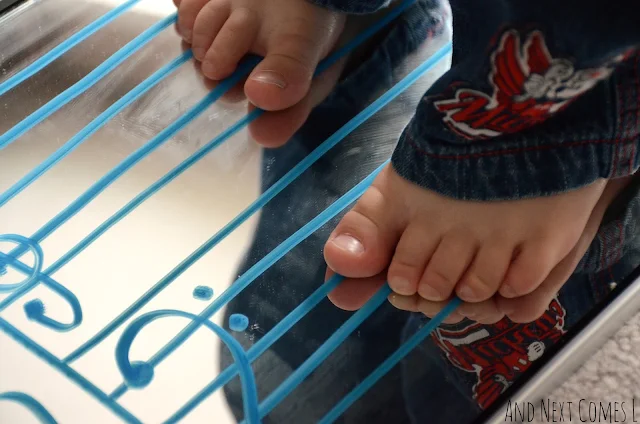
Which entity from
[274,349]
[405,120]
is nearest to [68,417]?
[274,349]

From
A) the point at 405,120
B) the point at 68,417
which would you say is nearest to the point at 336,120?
the point at 405,120

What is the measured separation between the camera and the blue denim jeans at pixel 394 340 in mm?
545

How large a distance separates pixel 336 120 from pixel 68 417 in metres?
0.33

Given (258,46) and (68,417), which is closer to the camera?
(68,417)

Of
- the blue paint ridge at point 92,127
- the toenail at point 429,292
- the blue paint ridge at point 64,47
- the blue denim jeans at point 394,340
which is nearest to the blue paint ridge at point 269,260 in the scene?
the blue denim jeans at point 394,340

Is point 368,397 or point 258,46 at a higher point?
point 258,46

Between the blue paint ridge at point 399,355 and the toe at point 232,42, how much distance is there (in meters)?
0.30

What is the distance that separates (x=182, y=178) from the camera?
65cm

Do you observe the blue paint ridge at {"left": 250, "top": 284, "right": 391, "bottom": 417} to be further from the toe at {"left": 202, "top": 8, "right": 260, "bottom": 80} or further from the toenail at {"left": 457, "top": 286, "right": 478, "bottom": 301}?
the toe at {"left": 202, "top": 8, "right": 260, "bottom": 80}

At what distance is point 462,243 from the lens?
536 mm

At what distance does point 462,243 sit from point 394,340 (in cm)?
9

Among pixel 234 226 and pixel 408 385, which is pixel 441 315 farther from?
pixel 234 226

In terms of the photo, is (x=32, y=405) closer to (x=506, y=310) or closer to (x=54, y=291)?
(x=54, y=291)

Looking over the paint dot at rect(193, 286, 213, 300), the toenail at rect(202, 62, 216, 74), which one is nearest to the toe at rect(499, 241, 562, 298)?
the paint dot at rect(193, 286, 213, 300)
